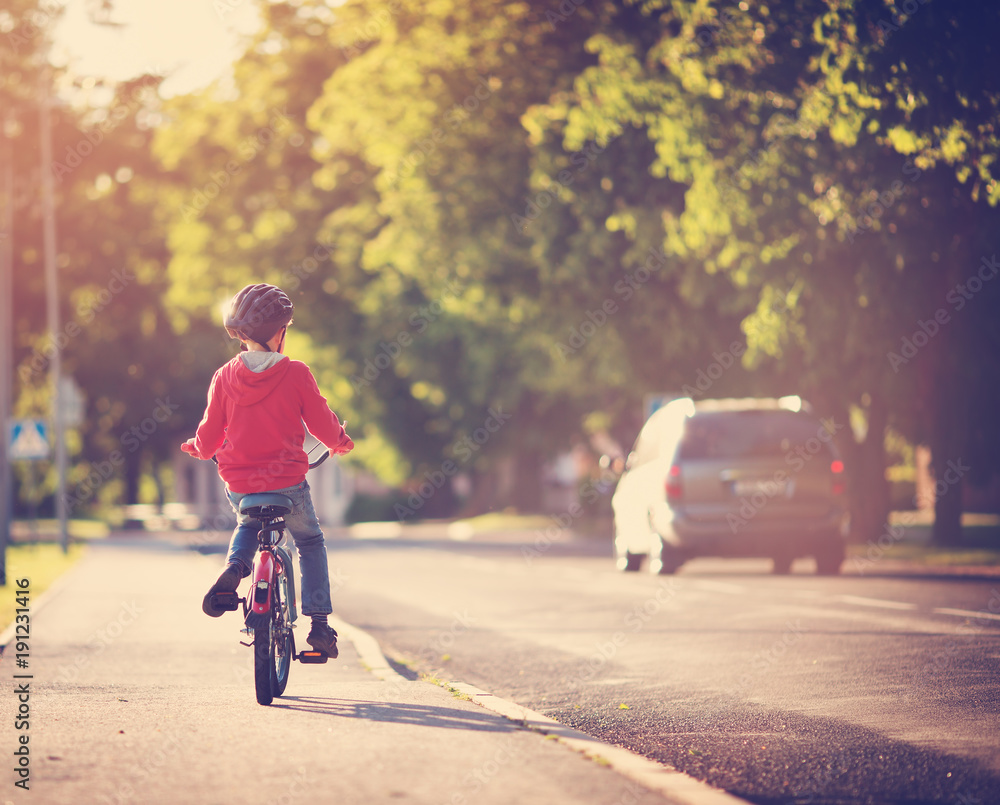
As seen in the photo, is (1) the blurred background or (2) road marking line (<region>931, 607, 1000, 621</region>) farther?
(1) the blurred background

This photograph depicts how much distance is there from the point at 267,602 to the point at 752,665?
3.64 metres

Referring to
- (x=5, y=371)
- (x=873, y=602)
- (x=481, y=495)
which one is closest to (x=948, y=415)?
(x=873, y=602)

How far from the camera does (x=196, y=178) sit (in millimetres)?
39469

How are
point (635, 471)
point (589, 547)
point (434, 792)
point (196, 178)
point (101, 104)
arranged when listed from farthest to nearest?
point (196, 178)
point (101, 104)
point (589, 547)
point (635, 471)
point (434, 792)

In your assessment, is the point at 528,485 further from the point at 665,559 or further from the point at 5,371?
the point at 665,559

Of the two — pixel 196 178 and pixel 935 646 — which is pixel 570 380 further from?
pixel 935 646

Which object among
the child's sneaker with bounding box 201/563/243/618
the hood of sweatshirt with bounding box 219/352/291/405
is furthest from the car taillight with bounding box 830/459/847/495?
the child's sneaker with bounding box 201/563/243/618

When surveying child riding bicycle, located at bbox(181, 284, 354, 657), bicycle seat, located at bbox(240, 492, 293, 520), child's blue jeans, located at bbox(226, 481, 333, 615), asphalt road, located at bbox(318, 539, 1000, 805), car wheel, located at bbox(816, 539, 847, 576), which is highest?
child riding bicycle, located at bbox(181, 284, 354, 657)

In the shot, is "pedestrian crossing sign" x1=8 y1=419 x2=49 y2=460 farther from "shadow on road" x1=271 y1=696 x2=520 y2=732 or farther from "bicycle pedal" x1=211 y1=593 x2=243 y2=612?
"bicycle pedal" x1=211 y1=593 x2=243 y2=612

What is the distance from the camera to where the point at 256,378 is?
7.31 m

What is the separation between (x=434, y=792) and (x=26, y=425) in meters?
24.4

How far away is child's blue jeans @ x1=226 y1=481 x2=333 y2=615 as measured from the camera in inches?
287

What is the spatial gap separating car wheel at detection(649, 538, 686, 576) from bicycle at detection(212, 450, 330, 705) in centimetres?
979

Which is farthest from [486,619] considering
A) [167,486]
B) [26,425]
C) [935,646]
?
[167,486]
